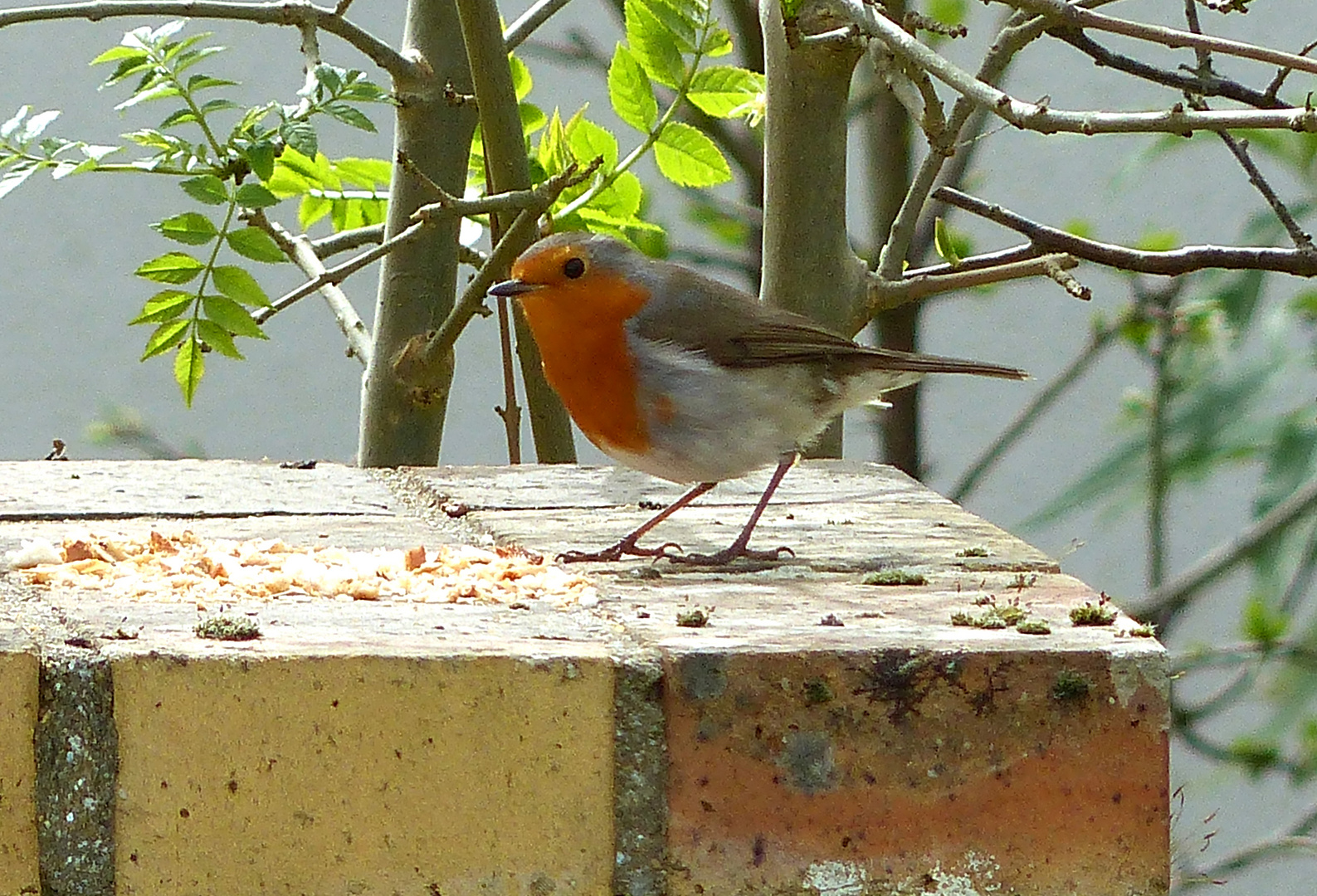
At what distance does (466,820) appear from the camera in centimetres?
140

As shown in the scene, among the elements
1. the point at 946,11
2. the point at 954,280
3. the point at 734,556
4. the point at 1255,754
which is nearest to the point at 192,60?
the point at 734,556

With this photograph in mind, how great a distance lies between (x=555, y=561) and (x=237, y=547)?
1.22ft

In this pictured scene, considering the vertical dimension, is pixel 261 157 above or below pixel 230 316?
above

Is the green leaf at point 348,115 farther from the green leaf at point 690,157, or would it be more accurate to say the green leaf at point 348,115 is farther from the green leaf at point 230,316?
the green leaf at point 690,157

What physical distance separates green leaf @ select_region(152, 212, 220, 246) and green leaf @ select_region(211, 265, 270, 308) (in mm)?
57

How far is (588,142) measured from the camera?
11.4 ft

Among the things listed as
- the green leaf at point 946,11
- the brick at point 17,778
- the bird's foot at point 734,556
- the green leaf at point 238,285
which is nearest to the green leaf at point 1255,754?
the green leaf at point 946,11

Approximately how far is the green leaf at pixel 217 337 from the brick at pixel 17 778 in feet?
4.51

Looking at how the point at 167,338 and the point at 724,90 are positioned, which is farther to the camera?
the point at 724,90

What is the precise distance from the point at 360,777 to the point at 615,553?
870 mm

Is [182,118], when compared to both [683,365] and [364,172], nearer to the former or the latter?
[683,365]

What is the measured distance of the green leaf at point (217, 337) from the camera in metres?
2.74

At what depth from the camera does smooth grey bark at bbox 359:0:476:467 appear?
3.55 metres

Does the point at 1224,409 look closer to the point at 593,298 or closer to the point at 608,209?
the point at 608,209
